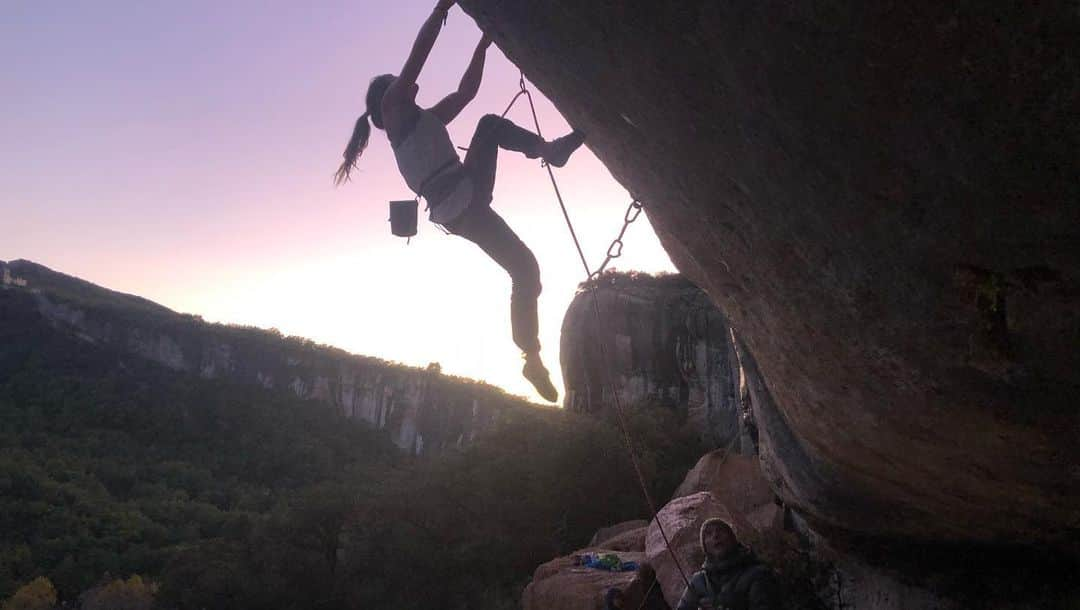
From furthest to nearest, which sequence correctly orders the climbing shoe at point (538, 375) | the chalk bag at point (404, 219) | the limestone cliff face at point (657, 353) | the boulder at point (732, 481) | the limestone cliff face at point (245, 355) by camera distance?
the limestone cliff face at point (245, 355), the limestone cliff face at point (657, 353), the boulder at point (732, 481), the climbing shoe at point (538, 375), the chalk bag at point (404, 219)

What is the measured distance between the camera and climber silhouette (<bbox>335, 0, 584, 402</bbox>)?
15.3ft

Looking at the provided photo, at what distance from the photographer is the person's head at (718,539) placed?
6301mm

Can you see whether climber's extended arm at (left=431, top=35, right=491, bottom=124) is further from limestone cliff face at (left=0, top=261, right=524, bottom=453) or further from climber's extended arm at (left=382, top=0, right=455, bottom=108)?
limestone cliff face at (left=0, top=261, right=524, bottom=453)

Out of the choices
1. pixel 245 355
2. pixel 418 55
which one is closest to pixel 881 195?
pixel 418 55

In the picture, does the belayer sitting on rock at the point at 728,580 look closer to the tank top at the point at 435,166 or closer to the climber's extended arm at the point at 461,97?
the tank top at the point at 435,166

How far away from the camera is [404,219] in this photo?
17.2 feet

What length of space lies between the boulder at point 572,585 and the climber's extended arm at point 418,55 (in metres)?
6.77

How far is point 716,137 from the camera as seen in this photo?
9.70 ft

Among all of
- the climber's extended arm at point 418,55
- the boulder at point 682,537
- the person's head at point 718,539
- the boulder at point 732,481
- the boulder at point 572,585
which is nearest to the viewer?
the climber's extended arm at point 418,55

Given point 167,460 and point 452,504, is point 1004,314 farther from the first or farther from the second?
point 167,460

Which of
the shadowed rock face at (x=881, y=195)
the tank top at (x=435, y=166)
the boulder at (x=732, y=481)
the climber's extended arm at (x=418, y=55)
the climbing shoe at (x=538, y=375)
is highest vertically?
the climber's extended arm at (x=418, y=55)

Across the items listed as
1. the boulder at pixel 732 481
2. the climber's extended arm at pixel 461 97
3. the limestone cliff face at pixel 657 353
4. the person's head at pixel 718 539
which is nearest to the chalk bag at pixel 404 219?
the climber's extended arm at pixel 461 97

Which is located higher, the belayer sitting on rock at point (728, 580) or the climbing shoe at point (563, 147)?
the climbing shoe at point (563, 147)

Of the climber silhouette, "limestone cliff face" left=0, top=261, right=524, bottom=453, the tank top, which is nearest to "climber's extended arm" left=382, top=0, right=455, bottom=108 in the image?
the climber silhouette
